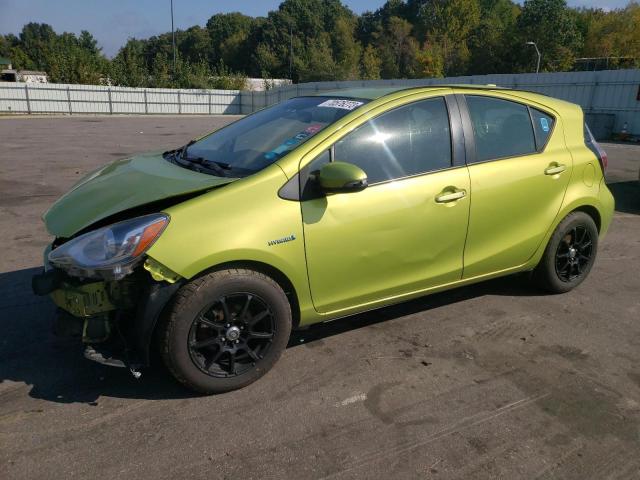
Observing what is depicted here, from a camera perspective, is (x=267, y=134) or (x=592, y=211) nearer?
(x=267, y=134)

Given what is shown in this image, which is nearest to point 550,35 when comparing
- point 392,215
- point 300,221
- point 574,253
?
point 574,253

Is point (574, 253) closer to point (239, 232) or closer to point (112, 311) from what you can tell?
point (239, 232)

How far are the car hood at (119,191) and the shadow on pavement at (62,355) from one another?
85cm

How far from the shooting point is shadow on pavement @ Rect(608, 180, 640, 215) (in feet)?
26.8

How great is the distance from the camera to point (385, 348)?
11.6 feet

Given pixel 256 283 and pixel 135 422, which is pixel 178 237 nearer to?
pixel 256 283

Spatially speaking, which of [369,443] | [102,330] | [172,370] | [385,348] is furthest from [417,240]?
[102,330]

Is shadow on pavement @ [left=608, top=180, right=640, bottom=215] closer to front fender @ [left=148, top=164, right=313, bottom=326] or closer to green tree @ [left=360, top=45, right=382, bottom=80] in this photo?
front fender @ [left=148, top=164, right=313, bottom=326]

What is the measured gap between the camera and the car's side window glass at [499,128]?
12.3 feet

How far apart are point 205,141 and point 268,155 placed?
100cm

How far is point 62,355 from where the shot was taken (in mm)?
3350

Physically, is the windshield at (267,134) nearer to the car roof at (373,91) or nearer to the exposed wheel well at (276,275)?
the car roof at (373,91)

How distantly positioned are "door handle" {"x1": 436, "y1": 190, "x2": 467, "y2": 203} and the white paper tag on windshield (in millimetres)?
783

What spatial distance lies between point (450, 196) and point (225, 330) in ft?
5.48
